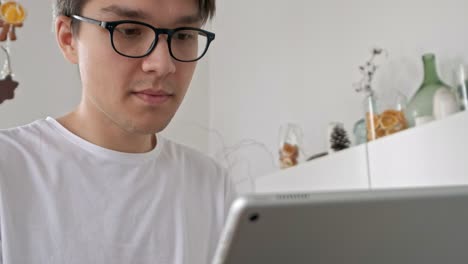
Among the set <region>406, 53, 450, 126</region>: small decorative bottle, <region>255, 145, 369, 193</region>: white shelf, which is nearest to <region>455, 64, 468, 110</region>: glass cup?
<region>406, 53, 450, 126</region>: small decorative bottle

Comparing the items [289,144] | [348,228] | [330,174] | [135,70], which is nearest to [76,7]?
[135,70]

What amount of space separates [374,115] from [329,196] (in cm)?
146

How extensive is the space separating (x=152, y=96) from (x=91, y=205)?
0.23 m

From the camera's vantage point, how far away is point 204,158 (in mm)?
1215

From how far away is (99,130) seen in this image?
1.03 m

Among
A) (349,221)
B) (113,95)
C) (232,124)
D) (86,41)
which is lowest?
(232,124)

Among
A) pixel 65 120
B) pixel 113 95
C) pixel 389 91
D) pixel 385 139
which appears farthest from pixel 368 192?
pixel 389 91

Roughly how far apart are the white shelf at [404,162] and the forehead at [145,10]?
33.0 inches

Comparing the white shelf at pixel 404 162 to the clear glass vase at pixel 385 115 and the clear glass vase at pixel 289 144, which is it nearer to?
the clear glass vase at pixel 385 115

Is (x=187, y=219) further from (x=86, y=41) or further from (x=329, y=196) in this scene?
(x=329, y=196)

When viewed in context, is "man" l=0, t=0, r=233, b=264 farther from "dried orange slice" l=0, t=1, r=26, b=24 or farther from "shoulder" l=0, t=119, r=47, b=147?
"dried orange slice" l=0, t=1, r=26, b=24

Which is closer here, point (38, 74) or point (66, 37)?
point (66, 37)

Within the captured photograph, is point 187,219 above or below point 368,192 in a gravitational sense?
below

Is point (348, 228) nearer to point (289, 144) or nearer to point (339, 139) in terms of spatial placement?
point (339, 139)
